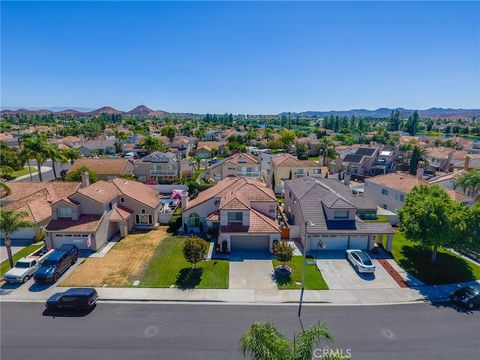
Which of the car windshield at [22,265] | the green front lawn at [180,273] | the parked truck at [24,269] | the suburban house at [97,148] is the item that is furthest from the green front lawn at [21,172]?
the green front lawn at [180,273]

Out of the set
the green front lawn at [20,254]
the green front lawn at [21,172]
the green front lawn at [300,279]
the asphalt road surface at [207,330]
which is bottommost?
the asphalt road surface at [207,330]

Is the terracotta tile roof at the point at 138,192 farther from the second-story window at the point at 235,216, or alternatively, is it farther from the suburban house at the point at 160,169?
the suburban house at the point at 160,169

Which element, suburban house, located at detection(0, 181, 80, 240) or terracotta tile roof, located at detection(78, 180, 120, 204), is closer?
terracotta tile roof, located at detection(78, 180, 120, 204)

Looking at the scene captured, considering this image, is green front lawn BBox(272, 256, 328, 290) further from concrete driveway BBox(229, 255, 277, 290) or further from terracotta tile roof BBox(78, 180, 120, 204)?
terracotta tile roof BBox(78, 180, 120, 204)

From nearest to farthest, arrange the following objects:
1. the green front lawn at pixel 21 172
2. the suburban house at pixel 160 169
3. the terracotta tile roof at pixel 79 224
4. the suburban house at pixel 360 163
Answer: the terracotta tile roof at pixel 79 224
the suburban house at pixel 160 169
the green front lawn at pixel 21 172
the suburban house at pixel 360 163

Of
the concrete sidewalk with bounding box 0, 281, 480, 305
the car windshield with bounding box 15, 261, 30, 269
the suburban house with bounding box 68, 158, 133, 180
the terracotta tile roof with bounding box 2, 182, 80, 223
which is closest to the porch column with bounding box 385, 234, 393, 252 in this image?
the concrete sidewalk with bounding box 0, 281, 480, 305

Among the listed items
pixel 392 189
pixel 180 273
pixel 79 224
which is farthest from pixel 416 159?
pixel 79 224

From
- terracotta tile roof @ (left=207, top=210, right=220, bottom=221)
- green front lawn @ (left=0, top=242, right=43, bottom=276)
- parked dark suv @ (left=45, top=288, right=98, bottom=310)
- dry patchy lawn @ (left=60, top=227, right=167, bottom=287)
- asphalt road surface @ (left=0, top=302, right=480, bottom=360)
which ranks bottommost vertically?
asphalt road surface @ (left=0, top=302, right=480, bottom=360)

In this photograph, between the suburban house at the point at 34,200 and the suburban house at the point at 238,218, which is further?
the suburban house at the point at 34,200
